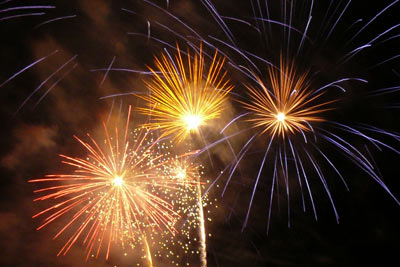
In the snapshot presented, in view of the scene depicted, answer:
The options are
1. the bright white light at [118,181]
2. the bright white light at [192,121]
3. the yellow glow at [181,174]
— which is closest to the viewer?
the bright white light at [192,121]

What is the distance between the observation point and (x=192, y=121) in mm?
9742

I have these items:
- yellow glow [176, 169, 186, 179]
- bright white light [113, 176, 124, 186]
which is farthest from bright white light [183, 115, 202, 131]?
bright white light [113, 176, 124, 186]

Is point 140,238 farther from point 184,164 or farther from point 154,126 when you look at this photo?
point 154,126

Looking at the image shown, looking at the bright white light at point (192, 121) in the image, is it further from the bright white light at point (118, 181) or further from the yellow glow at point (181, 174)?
the bright white light at point (118, 181)

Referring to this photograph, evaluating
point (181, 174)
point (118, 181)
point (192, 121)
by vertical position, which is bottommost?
point (118, 181)

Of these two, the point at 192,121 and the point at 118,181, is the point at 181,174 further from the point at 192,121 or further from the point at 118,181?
the point at 192,121

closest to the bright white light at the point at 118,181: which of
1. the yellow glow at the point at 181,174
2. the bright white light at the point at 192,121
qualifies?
the yellow glow at the point at 181,174

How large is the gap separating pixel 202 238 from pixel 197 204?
1828mm

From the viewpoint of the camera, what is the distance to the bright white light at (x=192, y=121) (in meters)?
9.59

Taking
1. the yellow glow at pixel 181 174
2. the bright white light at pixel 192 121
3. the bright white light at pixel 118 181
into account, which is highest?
the bright white light at pixel 192 121

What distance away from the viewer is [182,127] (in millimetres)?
10102

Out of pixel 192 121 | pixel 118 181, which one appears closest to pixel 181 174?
pixel 118 181

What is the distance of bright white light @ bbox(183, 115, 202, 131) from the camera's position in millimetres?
9586

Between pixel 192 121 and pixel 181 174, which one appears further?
pixel 181 174
